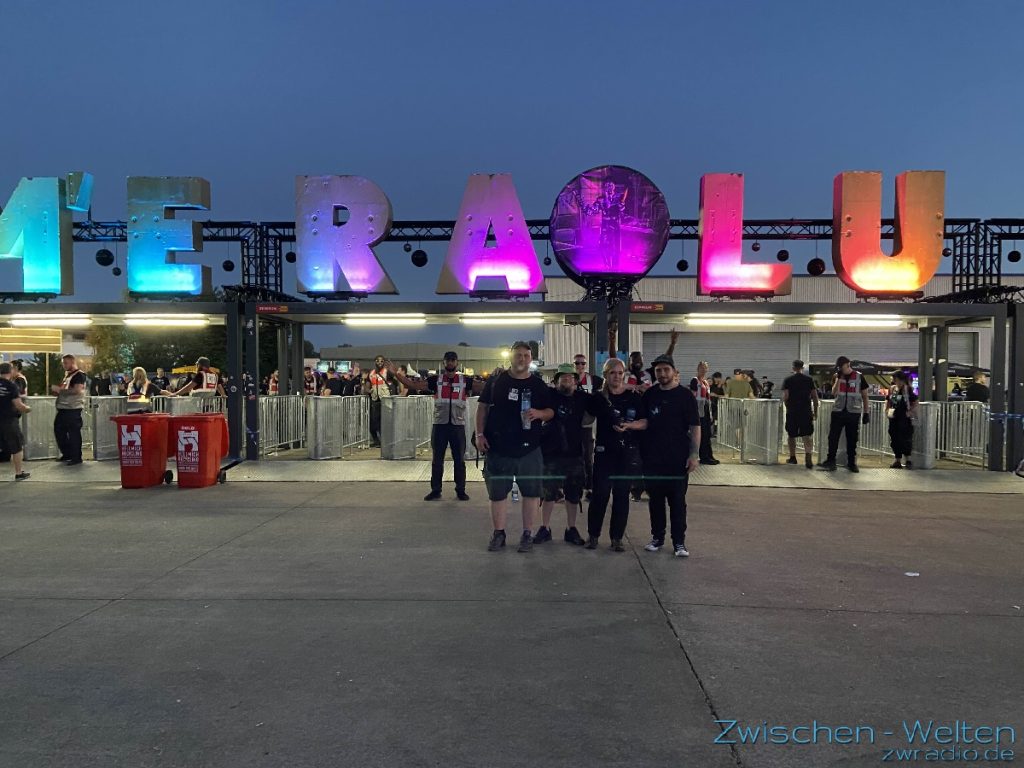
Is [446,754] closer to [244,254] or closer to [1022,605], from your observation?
[1022,605]

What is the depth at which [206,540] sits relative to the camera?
7.14 metres

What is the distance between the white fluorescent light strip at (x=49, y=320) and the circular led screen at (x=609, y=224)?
883cm

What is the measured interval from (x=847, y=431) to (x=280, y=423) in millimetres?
10185

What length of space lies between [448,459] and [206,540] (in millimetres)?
6671

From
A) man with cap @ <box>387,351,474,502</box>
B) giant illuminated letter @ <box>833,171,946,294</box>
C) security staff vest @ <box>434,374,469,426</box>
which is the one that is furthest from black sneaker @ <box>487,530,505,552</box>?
giant illuminated letter @ <box>833,171,946,294</box>

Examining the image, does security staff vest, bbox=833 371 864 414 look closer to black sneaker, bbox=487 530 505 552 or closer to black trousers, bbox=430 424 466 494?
black trousers, bbox=430 424 466 494

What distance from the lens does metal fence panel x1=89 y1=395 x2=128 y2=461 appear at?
1300 centimetres

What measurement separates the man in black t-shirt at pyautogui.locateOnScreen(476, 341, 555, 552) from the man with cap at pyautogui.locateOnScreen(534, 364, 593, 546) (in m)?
0.24

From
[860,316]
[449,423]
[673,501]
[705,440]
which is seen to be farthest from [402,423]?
[860,316]

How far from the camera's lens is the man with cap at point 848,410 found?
455 inches

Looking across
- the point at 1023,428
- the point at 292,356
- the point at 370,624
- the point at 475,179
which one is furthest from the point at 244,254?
the point at 1023,428

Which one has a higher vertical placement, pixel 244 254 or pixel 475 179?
pixel 475 179

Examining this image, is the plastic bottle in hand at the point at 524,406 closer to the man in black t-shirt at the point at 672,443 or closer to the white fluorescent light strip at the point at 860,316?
the man in black t-shirt at the point at 672,443

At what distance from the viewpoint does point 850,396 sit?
11570 millimetres
